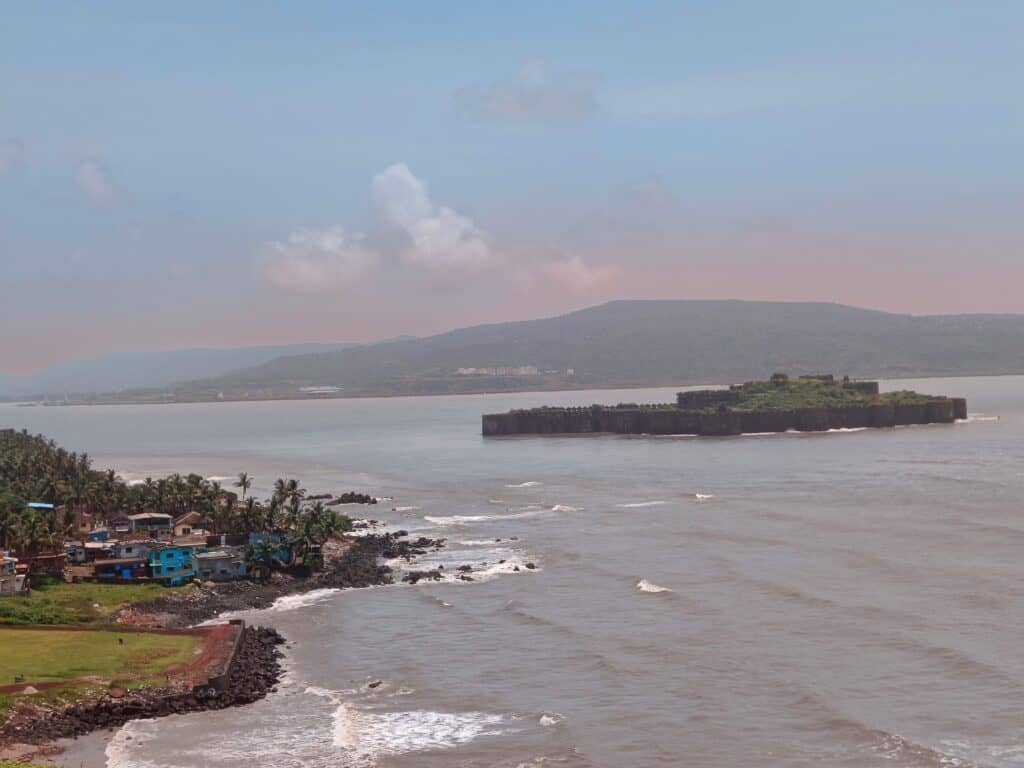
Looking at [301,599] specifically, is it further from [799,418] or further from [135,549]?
[799,418]

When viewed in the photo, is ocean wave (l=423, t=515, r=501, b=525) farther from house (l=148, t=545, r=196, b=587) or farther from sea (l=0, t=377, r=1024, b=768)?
house (l=148, t=545, r=196, b=587)

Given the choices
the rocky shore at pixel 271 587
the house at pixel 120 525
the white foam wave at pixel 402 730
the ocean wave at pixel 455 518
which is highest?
the house at pixel 120 525

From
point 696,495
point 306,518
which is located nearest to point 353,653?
point 306,518

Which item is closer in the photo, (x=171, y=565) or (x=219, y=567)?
(x=171, y=565)

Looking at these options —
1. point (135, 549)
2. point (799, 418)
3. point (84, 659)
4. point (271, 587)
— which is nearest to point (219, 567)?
point (271, 587)

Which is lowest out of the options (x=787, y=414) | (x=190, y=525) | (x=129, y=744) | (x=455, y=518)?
(x=129, y=744)

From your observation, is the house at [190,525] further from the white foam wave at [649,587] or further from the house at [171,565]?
the white foam wave at [649,587]

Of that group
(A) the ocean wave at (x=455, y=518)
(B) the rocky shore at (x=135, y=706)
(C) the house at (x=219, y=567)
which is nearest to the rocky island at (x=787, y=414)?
(A) the ocean wave at (x=455, y=518)
